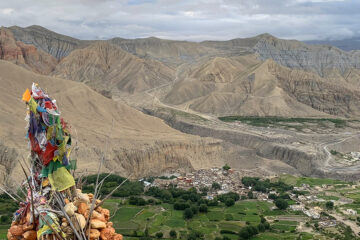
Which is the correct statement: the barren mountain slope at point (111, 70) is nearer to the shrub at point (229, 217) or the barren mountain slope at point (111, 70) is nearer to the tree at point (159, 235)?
the shrub at point (229, 217)

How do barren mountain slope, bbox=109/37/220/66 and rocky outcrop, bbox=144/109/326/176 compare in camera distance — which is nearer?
rocky outcrop, bbox=144/109/326/176

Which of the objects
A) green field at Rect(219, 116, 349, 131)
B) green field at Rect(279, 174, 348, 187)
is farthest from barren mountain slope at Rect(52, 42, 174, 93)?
green field at Rect(279, 174, 348, 187)

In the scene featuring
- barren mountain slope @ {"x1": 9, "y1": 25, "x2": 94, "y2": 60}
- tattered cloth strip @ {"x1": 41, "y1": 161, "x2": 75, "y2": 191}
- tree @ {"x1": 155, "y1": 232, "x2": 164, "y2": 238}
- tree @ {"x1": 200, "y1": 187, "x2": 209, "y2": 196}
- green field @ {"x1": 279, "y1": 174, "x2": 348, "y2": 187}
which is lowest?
green field @ {"x1": 279, "y1": 174, "x2": 348, "y2": 187}

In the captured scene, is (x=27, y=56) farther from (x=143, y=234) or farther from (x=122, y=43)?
(x=143, y=234)

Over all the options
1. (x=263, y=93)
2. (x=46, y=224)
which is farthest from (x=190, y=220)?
(x=263, y=93)

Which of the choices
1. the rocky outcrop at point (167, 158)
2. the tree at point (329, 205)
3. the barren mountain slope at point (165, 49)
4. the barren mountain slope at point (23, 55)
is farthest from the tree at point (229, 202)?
the barren mountain slope at point (165, 49)

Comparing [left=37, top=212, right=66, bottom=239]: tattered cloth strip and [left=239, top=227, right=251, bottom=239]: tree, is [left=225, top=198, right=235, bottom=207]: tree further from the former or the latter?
[left=37, top=212, right=66, bottom=239]: tattered cloth strip

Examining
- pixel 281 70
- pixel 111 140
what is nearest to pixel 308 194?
pixel 111 140
